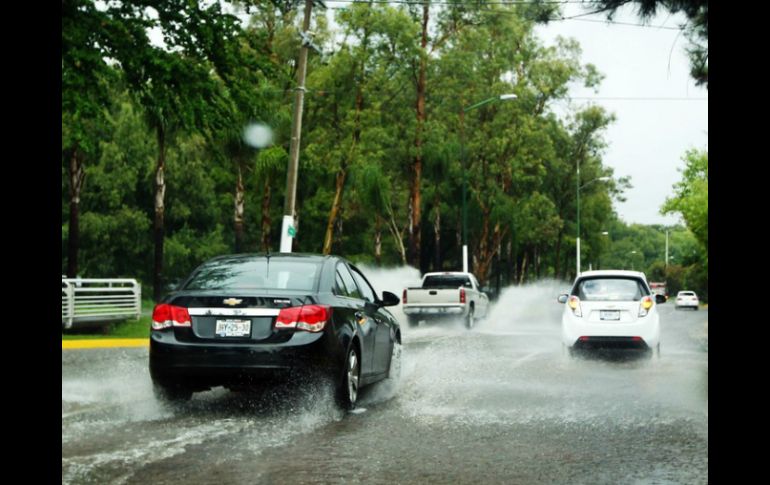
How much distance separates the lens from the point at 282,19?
47.3m

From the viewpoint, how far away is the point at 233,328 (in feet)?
29.5

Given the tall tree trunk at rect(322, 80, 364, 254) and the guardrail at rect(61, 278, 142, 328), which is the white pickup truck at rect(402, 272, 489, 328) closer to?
the guardrail at rect(61, 278, 142, 328)

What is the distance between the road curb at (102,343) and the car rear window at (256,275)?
9564mm

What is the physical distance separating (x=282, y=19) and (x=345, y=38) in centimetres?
825

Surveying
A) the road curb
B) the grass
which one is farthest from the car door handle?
the grass

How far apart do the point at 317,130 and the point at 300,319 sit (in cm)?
3215

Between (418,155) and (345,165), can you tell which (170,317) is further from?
(418,155)

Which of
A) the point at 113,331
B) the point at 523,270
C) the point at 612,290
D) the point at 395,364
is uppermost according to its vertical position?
the point at 612,290

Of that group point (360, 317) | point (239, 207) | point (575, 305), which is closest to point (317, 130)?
point (239, 207)

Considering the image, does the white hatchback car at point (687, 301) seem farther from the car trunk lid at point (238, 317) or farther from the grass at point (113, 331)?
the car trunk lid at point (238, 317)

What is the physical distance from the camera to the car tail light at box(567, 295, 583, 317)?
16.5 m
